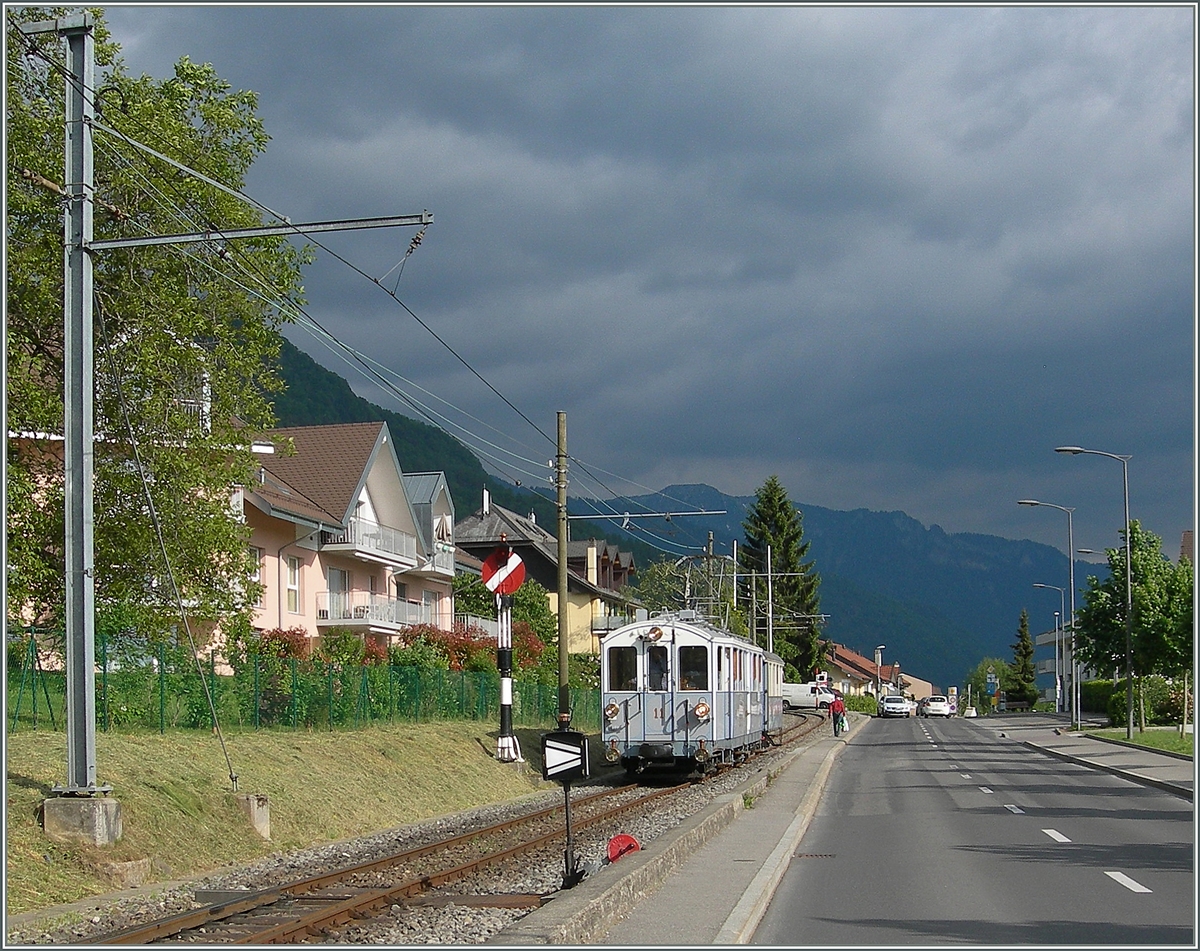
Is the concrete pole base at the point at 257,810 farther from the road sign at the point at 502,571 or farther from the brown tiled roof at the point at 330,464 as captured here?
the brown tiled roof at the point at 330,464

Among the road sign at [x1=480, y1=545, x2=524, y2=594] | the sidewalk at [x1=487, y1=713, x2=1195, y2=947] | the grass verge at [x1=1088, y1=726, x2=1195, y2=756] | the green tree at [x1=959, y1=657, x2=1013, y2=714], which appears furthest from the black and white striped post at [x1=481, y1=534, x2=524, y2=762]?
the green tree at [x1=959, y1=657, x2=1013, y2=714]

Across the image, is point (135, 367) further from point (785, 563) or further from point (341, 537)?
point (785, 563)

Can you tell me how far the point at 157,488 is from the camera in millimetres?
19422

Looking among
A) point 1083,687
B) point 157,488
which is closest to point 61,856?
point 157,488

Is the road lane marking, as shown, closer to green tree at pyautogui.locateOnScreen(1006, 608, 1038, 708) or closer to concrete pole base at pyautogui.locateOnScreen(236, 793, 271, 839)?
concrete pole base at pyautogui.locateOnScreen(236, 793, 271, 839)

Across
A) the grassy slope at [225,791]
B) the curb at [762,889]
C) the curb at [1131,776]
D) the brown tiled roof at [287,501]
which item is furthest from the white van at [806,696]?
the curb at [762,889]

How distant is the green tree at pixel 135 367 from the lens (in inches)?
749

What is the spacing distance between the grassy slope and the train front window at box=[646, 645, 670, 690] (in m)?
3.50

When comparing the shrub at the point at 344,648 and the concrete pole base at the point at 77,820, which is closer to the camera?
the concrete pole base at the point at 77,820

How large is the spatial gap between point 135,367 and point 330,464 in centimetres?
2435

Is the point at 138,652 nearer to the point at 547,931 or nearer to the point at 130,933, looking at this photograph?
the point at 130,933

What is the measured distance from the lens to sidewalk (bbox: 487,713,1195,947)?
931 cm

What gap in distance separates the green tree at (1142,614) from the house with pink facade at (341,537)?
22702 mm

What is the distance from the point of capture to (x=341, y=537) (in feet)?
135
